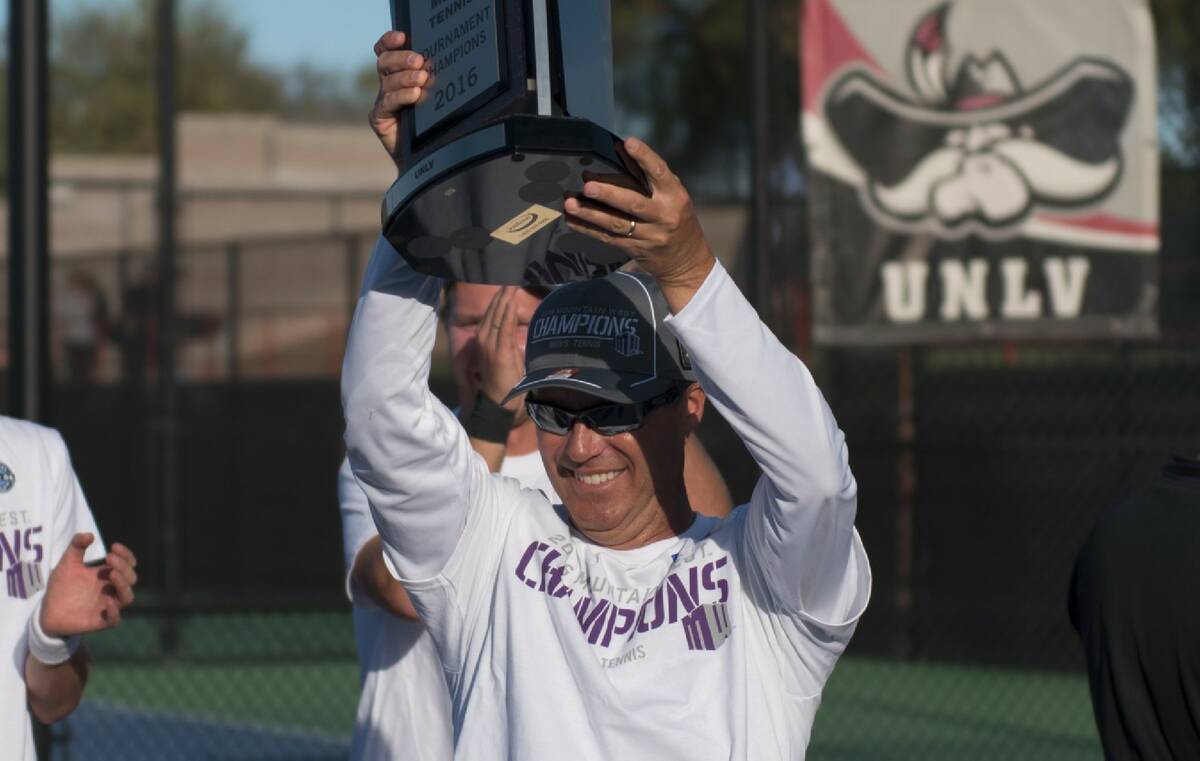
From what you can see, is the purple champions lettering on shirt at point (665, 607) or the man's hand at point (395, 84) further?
the purple champions lettering on shirt at point (665, 607)

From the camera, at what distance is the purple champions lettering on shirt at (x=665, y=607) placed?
2.65 metres

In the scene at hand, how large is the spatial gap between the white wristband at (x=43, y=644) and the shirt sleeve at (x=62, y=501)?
0.15 m

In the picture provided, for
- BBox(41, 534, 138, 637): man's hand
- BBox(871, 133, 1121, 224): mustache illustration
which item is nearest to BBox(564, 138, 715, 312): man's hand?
BBox(41, 534, 138, 637): man's hand

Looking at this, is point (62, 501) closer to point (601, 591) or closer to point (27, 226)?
point (601, 591)

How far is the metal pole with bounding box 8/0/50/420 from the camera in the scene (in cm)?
521

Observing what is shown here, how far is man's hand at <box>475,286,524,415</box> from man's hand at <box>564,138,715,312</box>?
962 mm

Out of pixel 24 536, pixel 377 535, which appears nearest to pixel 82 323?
pixel 24 536

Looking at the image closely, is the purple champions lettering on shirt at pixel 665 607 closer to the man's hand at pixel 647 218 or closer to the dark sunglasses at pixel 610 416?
the dark sunglasses at pixel 610 416

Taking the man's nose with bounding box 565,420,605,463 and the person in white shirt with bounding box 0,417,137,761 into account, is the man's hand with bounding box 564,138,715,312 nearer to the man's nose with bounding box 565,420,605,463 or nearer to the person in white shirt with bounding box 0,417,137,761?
the man's nose with bounding box 565,420,605,463

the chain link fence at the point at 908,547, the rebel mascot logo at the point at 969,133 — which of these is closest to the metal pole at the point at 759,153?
the chain link fence at the point at 908,547

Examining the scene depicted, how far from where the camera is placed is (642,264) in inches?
92.4

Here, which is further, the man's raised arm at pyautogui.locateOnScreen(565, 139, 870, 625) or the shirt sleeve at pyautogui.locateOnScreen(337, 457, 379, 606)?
the shirt sleeve at pyautogui.locateOnScreen(337, 457, 379, 606)

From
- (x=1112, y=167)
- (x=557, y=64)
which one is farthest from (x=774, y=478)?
(x=1112, y=167)

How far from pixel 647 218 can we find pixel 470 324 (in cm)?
152
